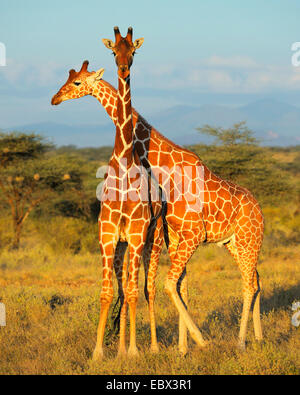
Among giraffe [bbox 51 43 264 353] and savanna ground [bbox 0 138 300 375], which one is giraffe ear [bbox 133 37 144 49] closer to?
giraffe [bbox 51 43 264 353]

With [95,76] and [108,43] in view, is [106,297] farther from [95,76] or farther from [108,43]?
[108,43]

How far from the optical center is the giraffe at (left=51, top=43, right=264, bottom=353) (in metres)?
6.12

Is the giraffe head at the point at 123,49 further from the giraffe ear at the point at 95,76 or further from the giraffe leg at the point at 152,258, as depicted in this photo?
the giraffe leg at the point at 152,258

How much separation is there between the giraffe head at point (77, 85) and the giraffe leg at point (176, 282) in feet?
7.24

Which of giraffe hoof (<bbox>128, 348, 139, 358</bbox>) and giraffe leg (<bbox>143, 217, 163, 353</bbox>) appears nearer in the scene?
giraffe hoof (<bbox>128, 348, 139, 358</bbox>)

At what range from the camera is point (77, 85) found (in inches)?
245

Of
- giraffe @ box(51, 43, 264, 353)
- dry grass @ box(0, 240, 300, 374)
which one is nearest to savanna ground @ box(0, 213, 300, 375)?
dry grass @ box(0, 240, 300, 374)

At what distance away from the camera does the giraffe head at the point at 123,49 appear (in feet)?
18.0

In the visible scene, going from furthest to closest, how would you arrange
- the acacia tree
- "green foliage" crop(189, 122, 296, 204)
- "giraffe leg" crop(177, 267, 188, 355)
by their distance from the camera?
1. the acacia tree
2. "green foliage" crop(189, 122, 296, 204)
3. "giraffe leg" crop(177, 267, 188, 355)

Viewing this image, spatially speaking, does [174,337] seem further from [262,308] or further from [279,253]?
[279,253]

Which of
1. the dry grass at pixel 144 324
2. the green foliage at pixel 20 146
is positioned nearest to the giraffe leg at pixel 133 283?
the dry grass at pixel 144 324

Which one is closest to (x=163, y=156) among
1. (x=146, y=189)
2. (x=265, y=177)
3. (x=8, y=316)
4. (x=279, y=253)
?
(x=146, y=189)

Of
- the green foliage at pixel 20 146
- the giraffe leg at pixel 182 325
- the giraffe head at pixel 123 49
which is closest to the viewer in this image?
the giraffe head at pixel 123 49

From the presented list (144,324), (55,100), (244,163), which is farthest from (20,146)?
(55,100)
